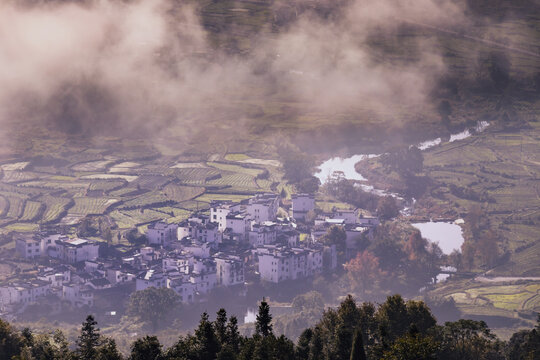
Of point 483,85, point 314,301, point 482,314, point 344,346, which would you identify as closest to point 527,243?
point 482,314

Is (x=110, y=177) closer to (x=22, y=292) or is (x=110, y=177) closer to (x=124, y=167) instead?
(x=124, y=167)

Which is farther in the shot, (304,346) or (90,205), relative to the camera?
(90,205)

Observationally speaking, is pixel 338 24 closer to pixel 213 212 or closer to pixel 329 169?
pixel 329 169

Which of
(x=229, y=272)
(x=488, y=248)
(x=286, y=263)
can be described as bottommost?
(x=229, y=272)

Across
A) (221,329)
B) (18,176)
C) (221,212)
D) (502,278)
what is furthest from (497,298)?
(18,176)

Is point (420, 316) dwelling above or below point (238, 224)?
below

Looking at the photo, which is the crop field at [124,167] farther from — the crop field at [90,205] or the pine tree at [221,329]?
the pine tree at [221,329]
